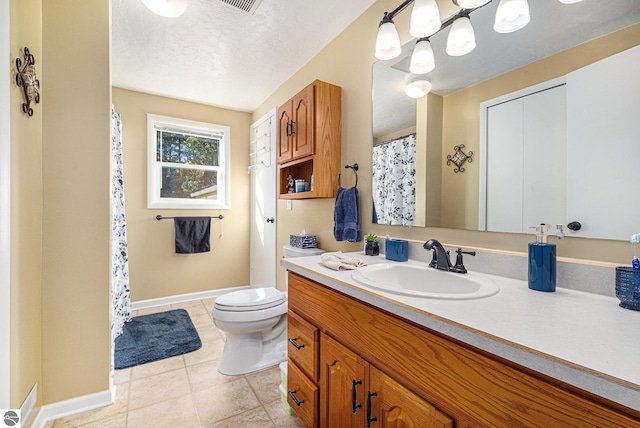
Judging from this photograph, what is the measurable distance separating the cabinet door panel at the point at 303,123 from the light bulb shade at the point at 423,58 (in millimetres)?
744

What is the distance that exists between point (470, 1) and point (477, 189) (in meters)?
0.73

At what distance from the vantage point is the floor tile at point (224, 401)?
4.88 ft

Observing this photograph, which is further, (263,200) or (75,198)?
(263,200)

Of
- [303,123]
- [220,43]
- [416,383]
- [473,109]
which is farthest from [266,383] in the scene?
[220,43]

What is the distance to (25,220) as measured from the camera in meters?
1.24

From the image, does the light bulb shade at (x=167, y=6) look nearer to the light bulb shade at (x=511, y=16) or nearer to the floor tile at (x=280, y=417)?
the light bulb shade at (x=511, y=16)

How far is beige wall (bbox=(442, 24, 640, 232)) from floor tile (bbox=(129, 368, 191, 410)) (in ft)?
6.01

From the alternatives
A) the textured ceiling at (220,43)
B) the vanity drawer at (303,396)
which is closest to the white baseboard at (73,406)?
the vanity drawer at (303,396)

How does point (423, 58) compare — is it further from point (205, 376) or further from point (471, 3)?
point (205, 376)

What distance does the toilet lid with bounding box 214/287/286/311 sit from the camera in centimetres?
181

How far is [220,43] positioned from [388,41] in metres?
1.39

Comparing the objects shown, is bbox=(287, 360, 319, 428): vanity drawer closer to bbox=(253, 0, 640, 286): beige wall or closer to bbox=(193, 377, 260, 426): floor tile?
bbox=(193, 377, 260, 426): floor tile

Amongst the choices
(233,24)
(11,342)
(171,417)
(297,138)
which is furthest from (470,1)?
(171,417)

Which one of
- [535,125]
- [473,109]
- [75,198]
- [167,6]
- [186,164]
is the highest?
[167,6]
